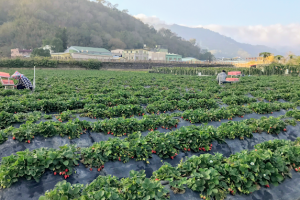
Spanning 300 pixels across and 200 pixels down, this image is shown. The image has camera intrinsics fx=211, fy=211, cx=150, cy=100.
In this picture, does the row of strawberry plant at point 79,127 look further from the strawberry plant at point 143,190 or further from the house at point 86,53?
the house at point 86,53

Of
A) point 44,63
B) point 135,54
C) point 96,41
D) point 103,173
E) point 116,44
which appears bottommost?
point 103,173

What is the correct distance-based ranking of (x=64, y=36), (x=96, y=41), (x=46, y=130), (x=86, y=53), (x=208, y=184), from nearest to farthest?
(x=208, y=184), (x=46, y=130), (x=86, y=53), (x=64, y=36), (x=96, y=41)

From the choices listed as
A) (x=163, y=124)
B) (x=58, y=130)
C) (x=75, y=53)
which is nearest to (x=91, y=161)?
(x=58, y=130)

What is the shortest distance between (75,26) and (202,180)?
505ft

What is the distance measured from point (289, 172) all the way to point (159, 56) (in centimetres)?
11377

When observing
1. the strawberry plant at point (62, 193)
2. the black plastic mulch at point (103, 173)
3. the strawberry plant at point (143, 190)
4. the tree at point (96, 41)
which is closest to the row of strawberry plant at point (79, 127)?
the black plastic mulch at point (103, 173)

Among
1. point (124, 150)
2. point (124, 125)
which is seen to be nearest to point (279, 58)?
point (124, 125)

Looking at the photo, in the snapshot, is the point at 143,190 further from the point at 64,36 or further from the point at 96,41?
the point at 96,41

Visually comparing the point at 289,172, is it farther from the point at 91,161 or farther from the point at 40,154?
the point at 40,154

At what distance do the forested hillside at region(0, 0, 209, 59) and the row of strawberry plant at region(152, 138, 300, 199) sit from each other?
10533cm

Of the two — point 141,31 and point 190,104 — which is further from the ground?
point 141,31

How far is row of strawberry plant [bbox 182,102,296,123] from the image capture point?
9523 mm

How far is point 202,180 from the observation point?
14.4ft

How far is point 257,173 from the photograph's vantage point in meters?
4.81
